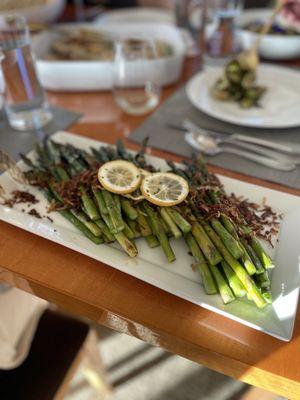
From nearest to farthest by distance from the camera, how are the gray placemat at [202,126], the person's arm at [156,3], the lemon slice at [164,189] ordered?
the lemon slice at [164,189] → the gray placemat at [202,126] → the person's arm at [156,3]

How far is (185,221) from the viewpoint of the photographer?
0.59 meters

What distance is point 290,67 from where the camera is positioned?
131 centimetres

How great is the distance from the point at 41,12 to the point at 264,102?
1.07 m

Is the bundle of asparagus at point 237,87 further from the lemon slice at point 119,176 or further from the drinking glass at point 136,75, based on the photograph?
the lemon slice at point 119,176

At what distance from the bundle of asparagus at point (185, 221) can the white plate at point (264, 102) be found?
0.28m

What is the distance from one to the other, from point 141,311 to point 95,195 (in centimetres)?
22

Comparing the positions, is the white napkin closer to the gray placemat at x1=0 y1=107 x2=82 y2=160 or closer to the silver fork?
the gray placemat at x1=0 y1=107 x2=82 y2=160

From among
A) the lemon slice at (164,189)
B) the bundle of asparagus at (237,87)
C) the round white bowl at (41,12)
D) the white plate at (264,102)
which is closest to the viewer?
the lemon slice at (164,189)

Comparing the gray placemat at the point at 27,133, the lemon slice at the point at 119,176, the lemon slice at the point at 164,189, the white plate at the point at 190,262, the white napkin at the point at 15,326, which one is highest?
the lemon slice at the point at 119,176

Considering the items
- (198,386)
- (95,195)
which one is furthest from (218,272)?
(198,386)

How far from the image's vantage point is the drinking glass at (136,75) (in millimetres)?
1055

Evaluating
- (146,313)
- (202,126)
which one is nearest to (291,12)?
(202,126)

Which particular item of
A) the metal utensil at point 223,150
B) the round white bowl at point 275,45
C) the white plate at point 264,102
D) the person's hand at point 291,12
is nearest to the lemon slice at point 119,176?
the metal utensil at point 223,150

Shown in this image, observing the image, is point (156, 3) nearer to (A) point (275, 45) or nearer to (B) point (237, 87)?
(A) point (275, 45)
